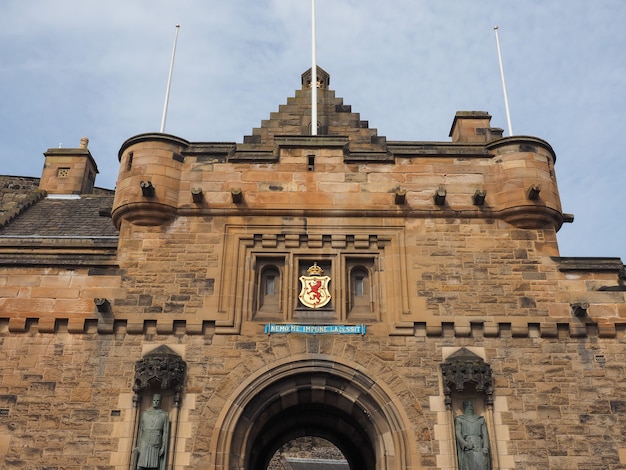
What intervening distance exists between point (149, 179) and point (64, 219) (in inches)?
237

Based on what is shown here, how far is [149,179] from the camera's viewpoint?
13.0 meters

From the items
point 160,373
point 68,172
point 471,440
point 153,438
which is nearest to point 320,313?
point 160,373

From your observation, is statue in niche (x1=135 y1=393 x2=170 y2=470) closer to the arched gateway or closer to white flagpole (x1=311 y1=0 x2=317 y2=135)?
the arched gateway

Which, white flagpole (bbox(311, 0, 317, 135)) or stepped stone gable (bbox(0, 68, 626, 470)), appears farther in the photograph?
white flagpole (bbox(311, 0, 317, 135))

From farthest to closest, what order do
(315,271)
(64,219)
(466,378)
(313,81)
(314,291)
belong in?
(64,219)
(313,81)
(315,271)
(314,291)
(466,378)

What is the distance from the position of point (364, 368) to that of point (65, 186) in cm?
1400

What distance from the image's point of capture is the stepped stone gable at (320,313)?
1119 centimetres

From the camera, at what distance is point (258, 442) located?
14.0 meters

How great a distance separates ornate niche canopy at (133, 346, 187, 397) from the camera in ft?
36.9

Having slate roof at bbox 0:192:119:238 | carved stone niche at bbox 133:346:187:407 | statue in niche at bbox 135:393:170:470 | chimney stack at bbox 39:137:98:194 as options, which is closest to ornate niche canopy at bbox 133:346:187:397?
carved stone niche at bbox 133:346:187:407

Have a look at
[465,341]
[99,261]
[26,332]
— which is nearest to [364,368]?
[465,341]

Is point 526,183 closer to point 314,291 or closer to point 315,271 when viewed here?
point 315,271

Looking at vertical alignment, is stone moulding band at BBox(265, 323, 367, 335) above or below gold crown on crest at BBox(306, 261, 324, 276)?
below

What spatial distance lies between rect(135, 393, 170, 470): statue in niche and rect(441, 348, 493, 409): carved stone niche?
4932 mm
